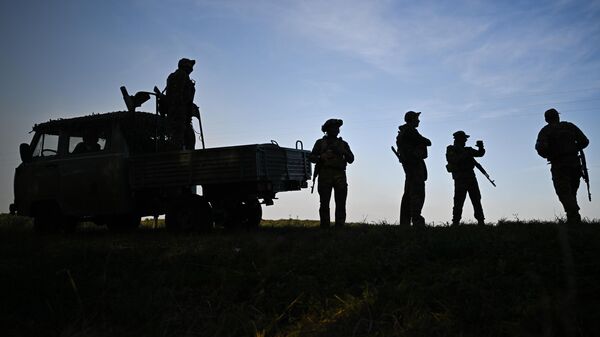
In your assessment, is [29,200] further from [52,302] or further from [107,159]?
[52,302]

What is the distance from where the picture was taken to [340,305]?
4.67 metres

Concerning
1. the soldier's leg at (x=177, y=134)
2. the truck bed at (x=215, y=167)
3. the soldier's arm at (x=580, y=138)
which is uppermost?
the soldier's leg at (x=177, y=134)

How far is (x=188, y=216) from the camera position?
28.7ft

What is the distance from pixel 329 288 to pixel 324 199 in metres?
4.22

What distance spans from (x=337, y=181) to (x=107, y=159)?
4101 mm

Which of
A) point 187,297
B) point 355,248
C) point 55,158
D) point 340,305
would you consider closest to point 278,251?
point 355,248

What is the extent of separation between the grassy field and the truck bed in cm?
181

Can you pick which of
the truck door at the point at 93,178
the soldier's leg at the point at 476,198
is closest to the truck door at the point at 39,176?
the truck door at the point at 93,178

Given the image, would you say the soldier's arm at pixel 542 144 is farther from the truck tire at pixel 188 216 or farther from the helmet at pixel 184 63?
the helmet at pixel 184 63

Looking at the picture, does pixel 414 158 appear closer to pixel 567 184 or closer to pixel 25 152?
pixel 567 184

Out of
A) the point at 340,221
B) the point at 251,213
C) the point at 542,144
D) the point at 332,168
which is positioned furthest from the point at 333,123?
the point at 542,144

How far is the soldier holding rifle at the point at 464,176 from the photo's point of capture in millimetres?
9812

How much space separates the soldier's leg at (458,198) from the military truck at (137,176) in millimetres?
2855

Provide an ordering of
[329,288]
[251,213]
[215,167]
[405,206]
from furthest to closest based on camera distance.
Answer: [251,213]
[405,206]
[215,167]
[329,288]
